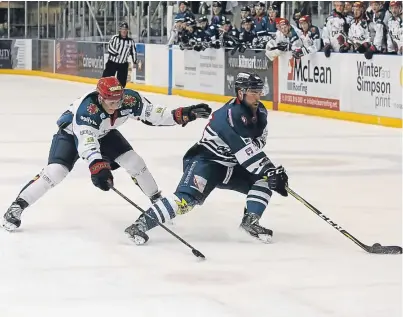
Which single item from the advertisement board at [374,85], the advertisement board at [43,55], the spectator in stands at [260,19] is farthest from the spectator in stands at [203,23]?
the advertisement board at [43,55]

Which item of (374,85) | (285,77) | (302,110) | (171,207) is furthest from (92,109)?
(285,77)

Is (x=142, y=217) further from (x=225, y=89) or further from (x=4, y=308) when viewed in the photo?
(x=225, y=89)

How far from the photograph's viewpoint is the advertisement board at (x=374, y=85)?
454 inches

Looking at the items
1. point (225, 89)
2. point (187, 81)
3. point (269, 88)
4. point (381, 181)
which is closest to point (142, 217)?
point (381, 181)

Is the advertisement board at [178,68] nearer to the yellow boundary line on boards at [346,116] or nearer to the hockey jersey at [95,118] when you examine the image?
the yellow boundary line on boards at [346,116]

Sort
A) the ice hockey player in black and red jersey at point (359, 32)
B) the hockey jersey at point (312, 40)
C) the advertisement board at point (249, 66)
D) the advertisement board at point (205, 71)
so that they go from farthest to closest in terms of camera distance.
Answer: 1. the advertisement board at point (205, 71)
2. the advertisement board at point (249, 66)
3. the hockey jersey at point (312, 40)
4. the ice hockey player in black and red jersey at point (359, 32)

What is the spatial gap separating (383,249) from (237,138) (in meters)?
0.92

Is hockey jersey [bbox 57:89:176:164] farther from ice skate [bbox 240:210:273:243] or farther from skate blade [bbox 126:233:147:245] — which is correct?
ice skate [bbox 240:210:273:243]

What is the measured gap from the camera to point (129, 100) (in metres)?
5.56

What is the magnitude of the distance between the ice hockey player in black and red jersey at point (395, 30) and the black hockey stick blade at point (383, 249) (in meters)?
6.88

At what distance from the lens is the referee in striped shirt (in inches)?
636

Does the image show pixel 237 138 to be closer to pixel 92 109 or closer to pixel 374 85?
pixel 92 109

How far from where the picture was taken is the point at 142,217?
5316 mm

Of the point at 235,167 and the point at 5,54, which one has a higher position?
the point at 5,54
